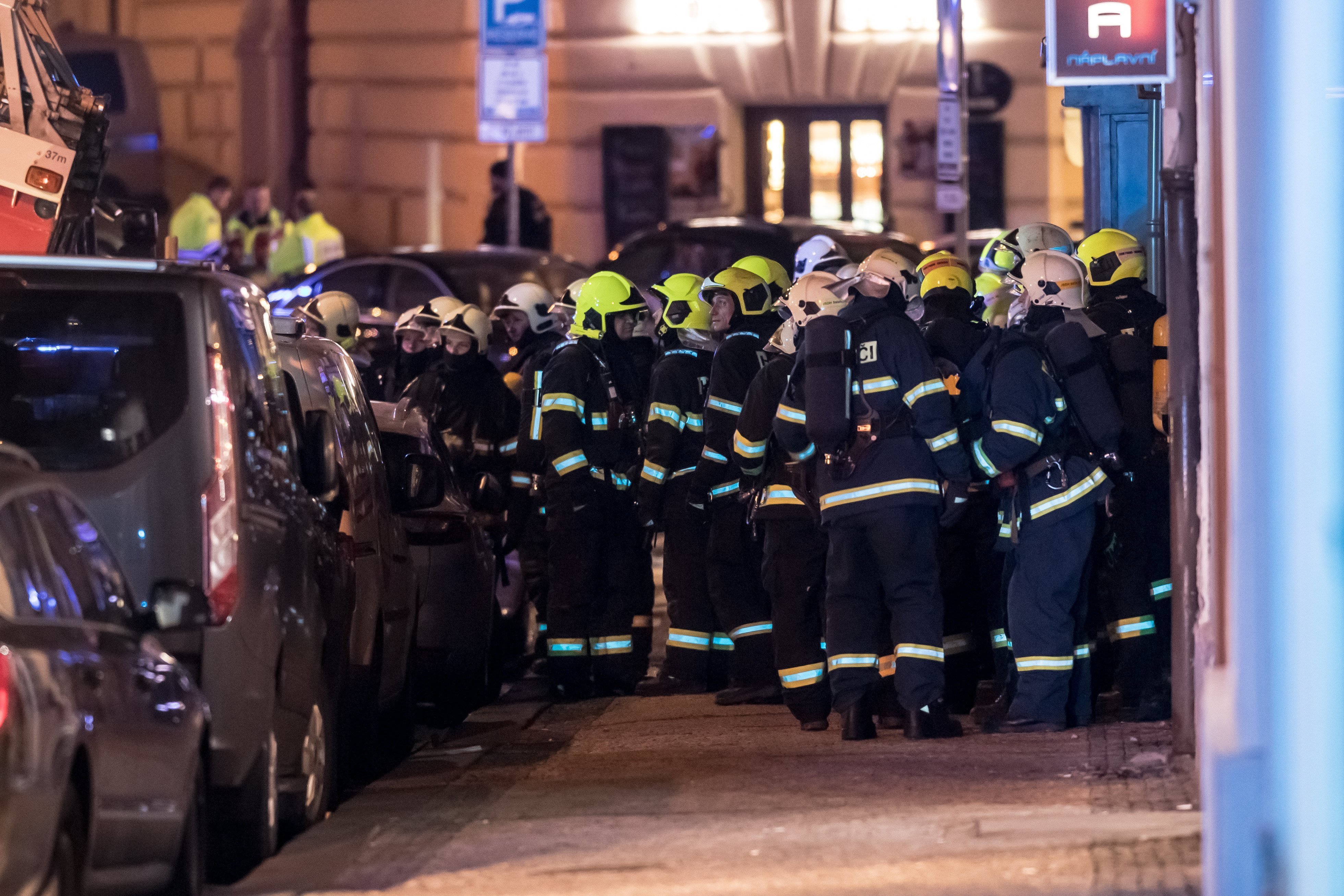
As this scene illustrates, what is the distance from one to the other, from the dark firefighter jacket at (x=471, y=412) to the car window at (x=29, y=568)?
6.29 meters

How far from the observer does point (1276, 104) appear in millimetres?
5598

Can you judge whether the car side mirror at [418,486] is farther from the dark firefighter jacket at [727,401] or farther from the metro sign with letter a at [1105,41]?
the metro sign with letter a at [1105,41]

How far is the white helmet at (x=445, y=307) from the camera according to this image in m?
12.7

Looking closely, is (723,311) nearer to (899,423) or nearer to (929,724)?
(899,423)

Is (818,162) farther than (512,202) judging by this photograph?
Yes

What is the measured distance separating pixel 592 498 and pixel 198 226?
507 inches

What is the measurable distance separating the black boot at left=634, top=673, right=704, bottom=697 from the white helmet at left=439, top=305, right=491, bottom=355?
1.97 meters

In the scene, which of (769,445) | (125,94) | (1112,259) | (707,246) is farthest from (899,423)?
(125,94)

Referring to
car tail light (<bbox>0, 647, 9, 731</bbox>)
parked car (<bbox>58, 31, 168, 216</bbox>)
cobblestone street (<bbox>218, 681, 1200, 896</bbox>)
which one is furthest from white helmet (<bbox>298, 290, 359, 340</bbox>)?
parked car (<bbox>58, 31, 168, 216</bbox>)

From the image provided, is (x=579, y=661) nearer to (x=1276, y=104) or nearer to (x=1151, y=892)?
(x=1151, y=892)

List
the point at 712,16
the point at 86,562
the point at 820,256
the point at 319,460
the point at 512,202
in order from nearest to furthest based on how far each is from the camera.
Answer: the point at 86,562 → the point at 319,460 → the point at 820,256 → the point at 512,202 → the point at 712,16

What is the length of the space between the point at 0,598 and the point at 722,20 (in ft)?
65.3

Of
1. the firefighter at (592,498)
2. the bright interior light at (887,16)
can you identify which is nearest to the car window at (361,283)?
the bright interior light at (887,16)

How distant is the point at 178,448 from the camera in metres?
7.07
